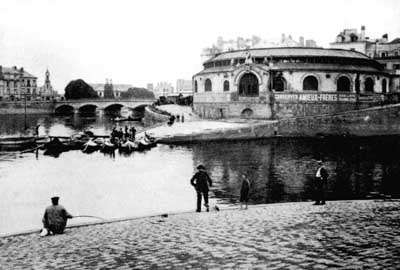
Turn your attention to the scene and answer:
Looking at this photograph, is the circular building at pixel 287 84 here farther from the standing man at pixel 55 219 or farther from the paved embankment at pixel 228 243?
the standing man at pixel 55 219

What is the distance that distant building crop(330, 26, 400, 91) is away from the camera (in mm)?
75938

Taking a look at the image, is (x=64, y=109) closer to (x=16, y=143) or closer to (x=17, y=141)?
(x=17, y=141)

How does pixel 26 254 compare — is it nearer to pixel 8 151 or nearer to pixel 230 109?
pixel 8 151

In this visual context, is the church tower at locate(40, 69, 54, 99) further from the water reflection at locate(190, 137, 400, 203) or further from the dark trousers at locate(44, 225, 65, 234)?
the dark trousers at locate(44, 225, 65, 234)

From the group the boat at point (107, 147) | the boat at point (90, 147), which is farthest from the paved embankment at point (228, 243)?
the boat at point (90, 147)

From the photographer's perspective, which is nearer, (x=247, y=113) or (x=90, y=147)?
(x=90, y=147)

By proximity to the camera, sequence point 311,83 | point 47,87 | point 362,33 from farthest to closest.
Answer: point 47,87
point 362,33
point 311,83

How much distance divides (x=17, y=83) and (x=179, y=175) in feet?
385

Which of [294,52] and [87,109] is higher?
[294,52]

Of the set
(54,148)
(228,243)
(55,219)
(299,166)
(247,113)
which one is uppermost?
(247,113)

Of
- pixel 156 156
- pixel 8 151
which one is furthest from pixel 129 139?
pixel 8 151

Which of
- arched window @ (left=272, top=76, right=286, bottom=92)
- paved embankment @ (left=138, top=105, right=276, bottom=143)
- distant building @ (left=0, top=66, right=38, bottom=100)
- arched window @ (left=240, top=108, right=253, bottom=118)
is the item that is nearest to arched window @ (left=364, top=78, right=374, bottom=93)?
arched window @ (left=272, top=76, right=286, bottom=92)

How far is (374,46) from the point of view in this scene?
83750 mm

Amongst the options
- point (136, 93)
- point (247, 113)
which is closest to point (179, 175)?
point (247, 113)
